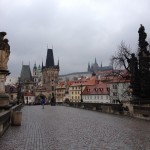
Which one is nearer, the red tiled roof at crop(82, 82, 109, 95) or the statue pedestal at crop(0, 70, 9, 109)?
the statue pedestal at crop(0, 70, 9, 109)

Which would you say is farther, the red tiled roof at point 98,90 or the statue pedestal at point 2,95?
the red tiled roof at point 98,90

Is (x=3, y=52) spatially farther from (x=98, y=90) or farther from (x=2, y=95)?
(x=98, y=90)

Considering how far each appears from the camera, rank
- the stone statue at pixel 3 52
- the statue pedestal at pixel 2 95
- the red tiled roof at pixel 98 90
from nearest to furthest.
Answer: the statue pedestal at pixel 2 95 → the stone statue at pixel 3 52 → the red tiled roof at pixel 98 90

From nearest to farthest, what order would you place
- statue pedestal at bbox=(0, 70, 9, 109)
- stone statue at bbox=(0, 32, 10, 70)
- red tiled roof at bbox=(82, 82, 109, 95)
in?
statue pedestal at bbox=(0, 70, 9, 109), stone statue at bbox=(0, 32, 10, 70), red tiled roof at bbox=(82, 82, 109, 95)

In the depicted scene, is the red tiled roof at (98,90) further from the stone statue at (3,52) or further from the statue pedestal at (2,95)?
the statue pedestal at (2,95)

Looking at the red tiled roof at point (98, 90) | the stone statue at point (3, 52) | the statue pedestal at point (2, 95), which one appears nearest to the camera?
the statue pedestal at point (2, 95)

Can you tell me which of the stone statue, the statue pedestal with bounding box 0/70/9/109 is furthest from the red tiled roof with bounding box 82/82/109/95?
the statue pedestal with bounding box 0/70/9/109

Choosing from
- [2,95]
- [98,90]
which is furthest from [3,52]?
[98,90]

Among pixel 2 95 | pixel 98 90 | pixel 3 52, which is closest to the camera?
pixel 2 95

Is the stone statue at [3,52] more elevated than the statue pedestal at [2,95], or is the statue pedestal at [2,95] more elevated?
the stone statue at [3,52]

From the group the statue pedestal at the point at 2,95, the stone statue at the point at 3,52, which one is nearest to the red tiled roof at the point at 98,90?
the stone statue at the point at 3,52

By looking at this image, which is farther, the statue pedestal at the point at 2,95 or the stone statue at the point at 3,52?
the stone statue at the point at 3,52

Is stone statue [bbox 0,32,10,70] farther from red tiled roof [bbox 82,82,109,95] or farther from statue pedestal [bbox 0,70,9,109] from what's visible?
red tiled roof [bbox 82,82,109,95]

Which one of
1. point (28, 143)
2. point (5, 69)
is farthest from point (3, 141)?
point (5, 69)
